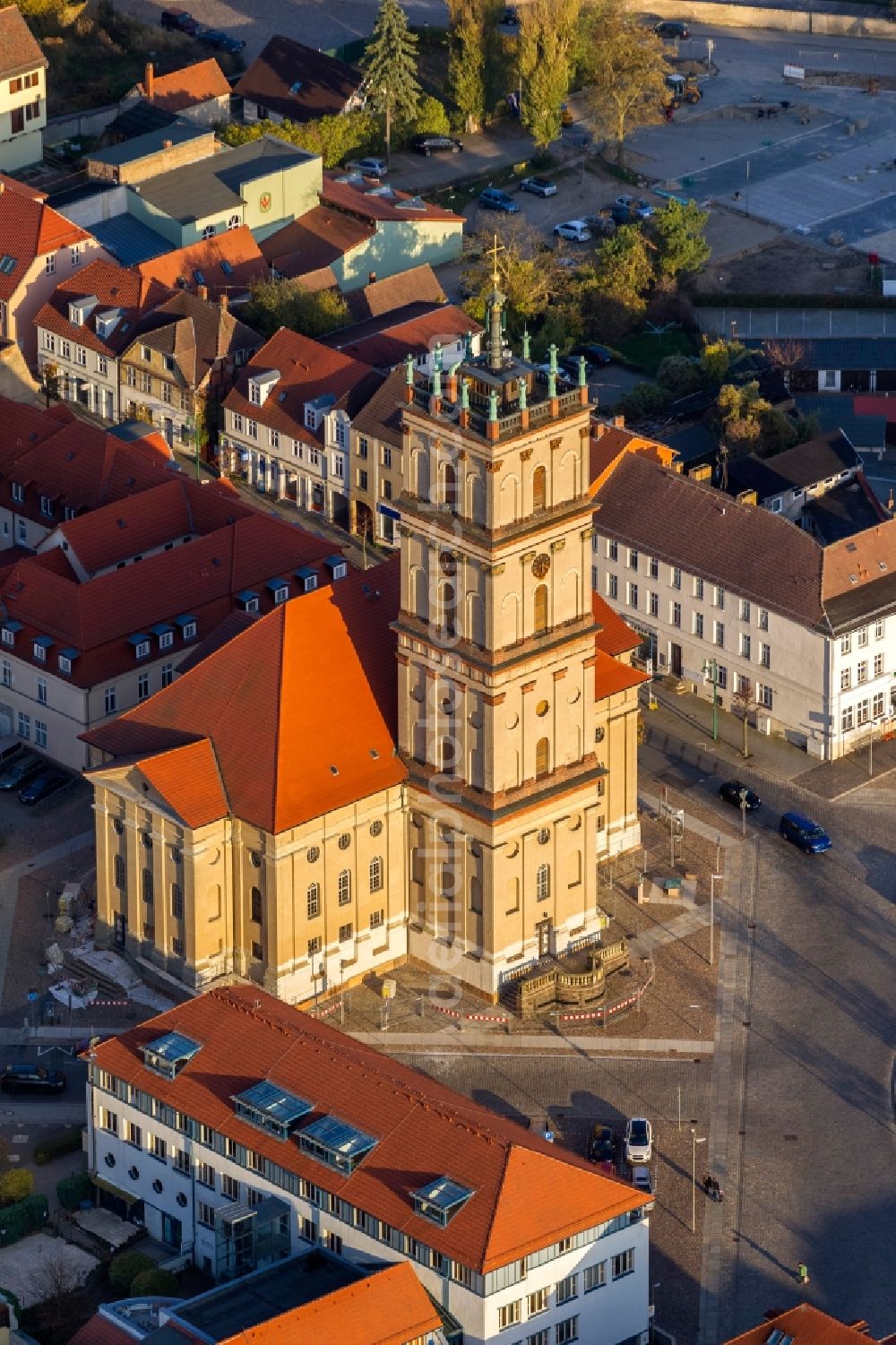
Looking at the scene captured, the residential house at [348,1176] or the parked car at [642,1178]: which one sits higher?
the residential house at [348,1176]

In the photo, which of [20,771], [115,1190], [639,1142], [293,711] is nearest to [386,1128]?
[115,1190]

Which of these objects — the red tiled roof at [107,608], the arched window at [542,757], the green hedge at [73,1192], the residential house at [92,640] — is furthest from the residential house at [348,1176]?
the red tiled roof at [107,608]

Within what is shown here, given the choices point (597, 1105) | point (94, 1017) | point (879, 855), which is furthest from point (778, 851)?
point (94, 1017)

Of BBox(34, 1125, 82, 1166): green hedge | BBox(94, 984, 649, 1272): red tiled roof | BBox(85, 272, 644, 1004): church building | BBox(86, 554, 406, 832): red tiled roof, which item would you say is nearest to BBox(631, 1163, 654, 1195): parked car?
BBox(94, 984, 649, 1272): red tiled roof

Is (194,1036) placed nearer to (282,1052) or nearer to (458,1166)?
(282,1052)

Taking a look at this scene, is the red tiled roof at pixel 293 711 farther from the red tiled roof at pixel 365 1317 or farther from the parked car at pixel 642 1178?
the red tiled roof at pixel 365 1317

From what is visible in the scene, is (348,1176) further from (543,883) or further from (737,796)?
(737,796)

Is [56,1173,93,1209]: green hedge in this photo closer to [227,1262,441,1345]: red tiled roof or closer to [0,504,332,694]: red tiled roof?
[227,1262,441,1345]: red tiled roof
